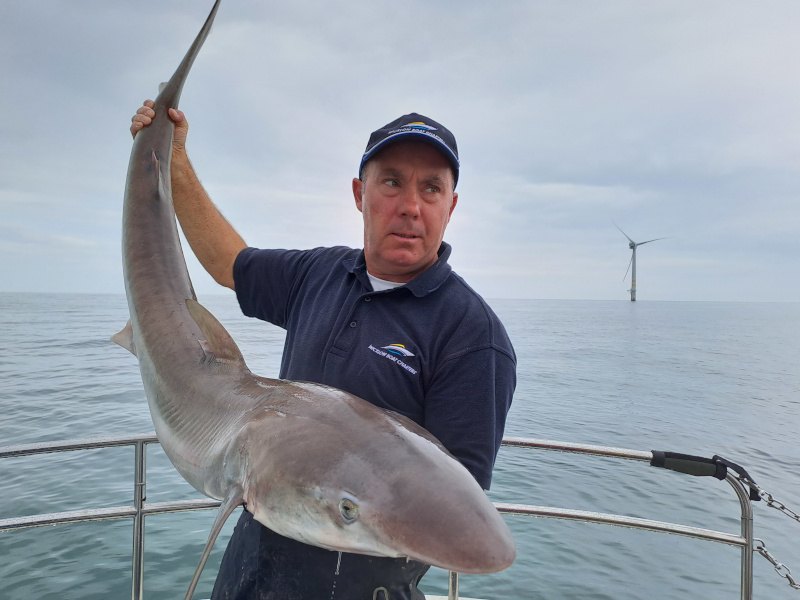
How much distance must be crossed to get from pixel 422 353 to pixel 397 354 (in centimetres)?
9

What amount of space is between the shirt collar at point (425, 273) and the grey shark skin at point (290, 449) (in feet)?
1.77

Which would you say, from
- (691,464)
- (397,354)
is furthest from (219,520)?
(691,464)

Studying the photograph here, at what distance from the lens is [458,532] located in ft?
4.16

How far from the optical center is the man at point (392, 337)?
1.86m

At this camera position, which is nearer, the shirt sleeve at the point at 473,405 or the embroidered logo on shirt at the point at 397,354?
the shirt sleeve at the point at 473,405

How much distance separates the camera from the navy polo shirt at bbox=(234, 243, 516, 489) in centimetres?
188

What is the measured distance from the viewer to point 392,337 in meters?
2.05

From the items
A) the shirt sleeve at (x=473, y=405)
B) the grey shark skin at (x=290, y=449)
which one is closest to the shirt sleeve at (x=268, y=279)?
the grey shark skin at (x=290, y=449)

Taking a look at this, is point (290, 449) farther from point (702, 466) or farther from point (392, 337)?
point (702, 466)

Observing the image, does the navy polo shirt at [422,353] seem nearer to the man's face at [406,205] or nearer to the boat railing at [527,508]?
the man's face at [406,205]

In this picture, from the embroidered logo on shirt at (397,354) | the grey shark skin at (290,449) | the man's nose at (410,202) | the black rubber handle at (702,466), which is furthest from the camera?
the black rubber handle at (702,466)

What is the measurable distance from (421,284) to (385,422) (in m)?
0.67

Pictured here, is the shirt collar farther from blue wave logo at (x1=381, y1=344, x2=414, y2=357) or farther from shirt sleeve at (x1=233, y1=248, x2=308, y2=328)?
shirt sleeve at (x1=233, y1=248, x2=308, y2=328)

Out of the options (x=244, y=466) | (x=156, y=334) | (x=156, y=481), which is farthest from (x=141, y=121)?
(x=156, y=481)
